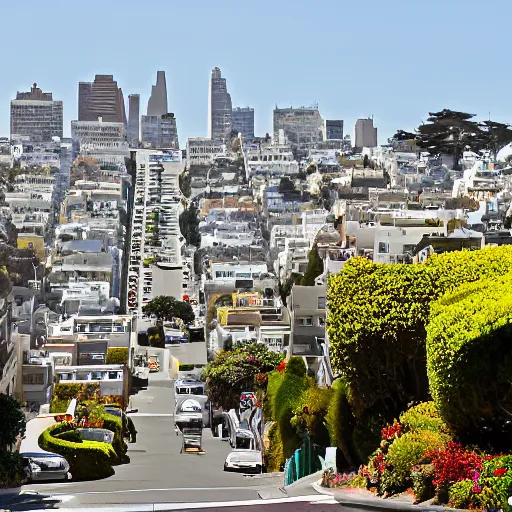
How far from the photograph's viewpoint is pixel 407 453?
68.6ft

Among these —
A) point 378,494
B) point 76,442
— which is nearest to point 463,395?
point 378,494

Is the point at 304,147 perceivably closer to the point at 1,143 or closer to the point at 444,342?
the point at 1,143

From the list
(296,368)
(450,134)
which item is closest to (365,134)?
(450,134)

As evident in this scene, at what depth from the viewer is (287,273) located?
3423 inches

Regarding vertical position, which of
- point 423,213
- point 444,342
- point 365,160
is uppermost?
point 365,160

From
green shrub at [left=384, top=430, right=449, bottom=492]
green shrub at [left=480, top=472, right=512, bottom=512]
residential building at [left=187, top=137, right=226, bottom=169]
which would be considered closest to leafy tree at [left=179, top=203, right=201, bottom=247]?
residential building at [left=187, top=137, right=226, bottom=169]

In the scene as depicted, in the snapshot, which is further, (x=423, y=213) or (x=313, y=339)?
(x=423, y=213)

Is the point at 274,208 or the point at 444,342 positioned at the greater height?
the point at 274,208

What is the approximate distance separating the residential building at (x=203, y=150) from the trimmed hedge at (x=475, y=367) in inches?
5869

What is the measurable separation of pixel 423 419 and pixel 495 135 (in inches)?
3263

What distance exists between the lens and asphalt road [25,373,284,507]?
81.8ft

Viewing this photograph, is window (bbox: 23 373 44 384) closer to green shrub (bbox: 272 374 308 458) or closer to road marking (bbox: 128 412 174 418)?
road marking (bbox: 128 412 174 418)

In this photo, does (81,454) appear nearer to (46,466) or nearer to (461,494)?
(46,466)

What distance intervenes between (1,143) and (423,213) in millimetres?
114039
